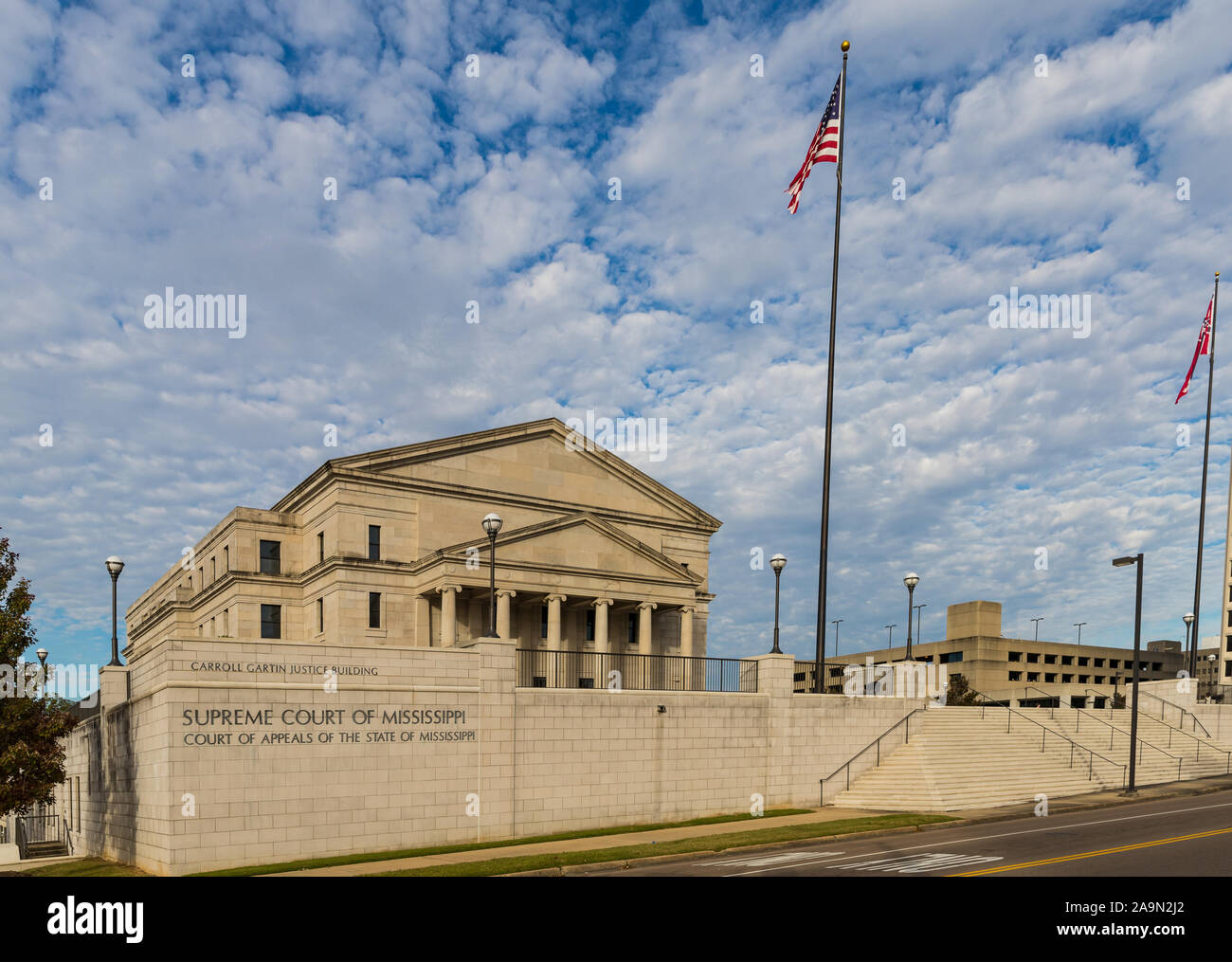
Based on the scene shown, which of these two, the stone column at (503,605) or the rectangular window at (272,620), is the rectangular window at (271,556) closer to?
the rectangular window at (272,620)

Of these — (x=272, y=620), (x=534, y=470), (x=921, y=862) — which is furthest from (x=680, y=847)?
(x=272, y=620)

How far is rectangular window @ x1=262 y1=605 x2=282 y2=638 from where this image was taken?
46.9m

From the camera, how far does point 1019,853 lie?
1883 cm

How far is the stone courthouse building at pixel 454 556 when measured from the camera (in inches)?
1735

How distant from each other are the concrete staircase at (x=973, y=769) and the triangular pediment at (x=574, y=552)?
18.5 metres

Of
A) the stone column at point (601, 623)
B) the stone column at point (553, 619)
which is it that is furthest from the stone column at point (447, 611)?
the stone column at point (601, 623)

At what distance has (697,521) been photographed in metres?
56.1

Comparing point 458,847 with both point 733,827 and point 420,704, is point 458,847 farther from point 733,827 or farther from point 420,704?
point 733,827

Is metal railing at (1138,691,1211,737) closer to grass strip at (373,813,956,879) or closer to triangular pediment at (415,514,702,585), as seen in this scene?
grass strip at (373,813,956,879)

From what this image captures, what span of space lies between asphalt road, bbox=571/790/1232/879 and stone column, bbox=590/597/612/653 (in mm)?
23409

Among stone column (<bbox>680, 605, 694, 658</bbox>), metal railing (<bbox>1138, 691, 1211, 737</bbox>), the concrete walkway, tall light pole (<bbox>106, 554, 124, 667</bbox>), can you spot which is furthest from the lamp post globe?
metal railing (<bbox>1138, 691, 1211, 737</bbox>)

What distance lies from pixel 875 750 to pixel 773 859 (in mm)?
12659

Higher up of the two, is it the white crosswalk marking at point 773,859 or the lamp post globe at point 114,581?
the lamp post globe at point 114,581
